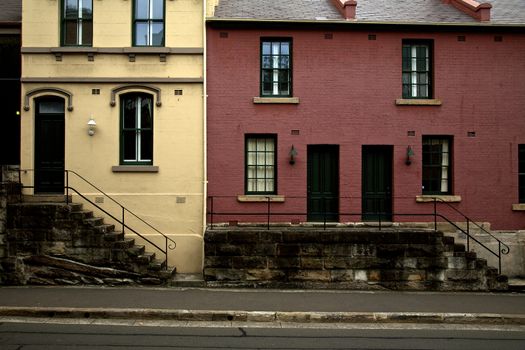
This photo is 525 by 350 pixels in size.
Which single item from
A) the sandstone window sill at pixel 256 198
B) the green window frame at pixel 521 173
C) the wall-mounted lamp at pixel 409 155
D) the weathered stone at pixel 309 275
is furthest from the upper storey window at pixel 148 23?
the green window frame at pixel 521 173

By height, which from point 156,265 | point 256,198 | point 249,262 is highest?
point 256,198

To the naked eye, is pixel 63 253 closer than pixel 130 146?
Yes

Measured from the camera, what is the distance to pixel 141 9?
13250 millimetres

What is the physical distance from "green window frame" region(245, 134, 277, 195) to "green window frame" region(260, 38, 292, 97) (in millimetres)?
1406

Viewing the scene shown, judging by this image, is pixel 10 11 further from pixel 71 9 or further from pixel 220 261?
pixel 220 261

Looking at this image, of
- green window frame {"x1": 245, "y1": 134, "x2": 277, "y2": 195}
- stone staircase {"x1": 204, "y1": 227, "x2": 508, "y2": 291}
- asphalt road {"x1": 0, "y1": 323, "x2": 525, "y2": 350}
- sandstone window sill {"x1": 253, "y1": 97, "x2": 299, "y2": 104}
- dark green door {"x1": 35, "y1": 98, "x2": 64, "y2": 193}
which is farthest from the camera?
green window frame {"x1": 245, "y1": 134, "x2": 277, "y2": 195}

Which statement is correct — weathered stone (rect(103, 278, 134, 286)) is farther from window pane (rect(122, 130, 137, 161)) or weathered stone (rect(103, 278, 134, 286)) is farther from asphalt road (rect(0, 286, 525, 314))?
window pane (rect(122, 130, 137, 161))

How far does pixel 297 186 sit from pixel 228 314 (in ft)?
17.7

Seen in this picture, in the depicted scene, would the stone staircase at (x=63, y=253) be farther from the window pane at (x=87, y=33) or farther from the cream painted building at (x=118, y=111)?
the window pane at (x=87, y=33)

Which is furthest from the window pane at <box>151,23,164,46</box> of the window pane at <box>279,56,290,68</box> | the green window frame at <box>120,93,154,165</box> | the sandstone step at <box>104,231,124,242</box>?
the sandstone step at <box>104,231,124,242</box>

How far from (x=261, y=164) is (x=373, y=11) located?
6.04 m

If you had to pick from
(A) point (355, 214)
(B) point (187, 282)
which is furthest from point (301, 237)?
(B) point (187, 282)

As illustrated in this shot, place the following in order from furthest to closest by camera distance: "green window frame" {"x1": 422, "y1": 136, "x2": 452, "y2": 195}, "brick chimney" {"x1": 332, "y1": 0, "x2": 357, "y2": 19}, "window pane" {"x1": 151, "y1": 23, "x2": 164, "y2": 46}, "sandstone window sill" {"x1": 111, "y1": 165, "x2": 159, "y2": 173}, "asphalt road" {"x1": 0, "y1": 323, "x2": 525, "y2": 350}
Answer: "green window frame" {"x1": 422, "y1": 136, "x2": 452, "y2": 195}
"brick chimney" {"x1": 332, "y1": 0, "x2": 357, "y2": 19}
"window pane" {"x1": 151, "y1": 23, "x2": 164, "y2": 46}
"sandstone window sill" {"x1": 111, "y1": 165, "x2": 159, "y2": 173}
"asphalt road" {"x1": 0, "y1": 323, "x2": 525, "y2": 350}

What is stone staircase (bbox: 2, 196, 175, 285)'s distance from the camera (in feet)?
37.3
